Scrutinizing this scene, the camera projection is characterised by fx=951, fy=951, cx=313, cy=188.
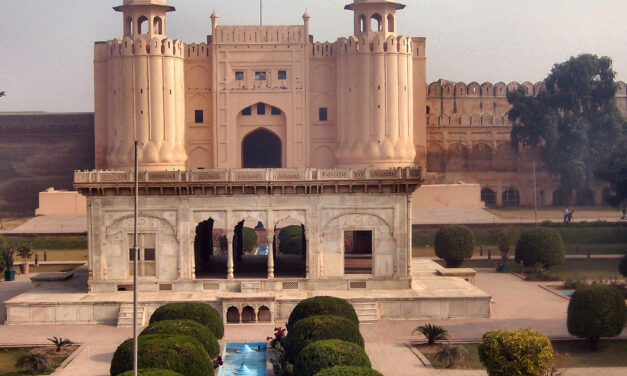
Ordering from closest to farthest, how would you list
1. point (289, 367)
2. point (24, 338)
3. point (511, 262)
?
point (289, 367) < point (24, 338) < point (511, 262)

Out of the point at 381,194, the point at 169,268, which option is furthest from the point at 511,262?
the point at 169,268

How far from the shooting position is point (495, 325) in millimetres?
25656

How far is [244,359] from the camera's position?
22000mm

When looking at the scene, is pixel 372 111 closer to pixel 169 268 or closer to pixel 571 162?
pixel 571 162

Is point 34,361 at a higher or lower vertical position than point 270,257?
lower

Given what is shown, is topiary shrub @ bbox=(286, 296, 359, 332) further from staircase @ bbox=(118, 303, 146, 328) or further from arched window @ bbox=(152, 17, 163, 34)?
arched window @ bbox=(152, 17, 163, 34)

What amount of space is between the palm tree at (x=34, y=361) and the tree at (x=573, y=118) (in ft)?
129

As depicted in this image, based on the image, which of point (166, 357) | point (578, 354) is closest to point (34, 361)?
point (166, 357)

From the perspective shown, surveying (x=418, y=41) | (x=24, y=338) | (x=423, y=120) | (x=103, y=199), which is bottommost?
(x=24, y=338)

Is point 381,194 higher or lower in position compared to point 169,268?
higher

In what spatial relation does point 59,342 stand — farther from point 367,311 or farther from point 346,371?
point 346,371

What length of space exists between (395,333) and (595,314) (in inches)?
204

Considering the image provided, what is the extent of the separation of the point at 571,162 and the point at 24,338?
3810 cm

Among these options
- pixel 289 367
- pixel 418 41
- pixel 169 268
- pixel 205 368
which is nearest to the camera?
pixel 205 368
